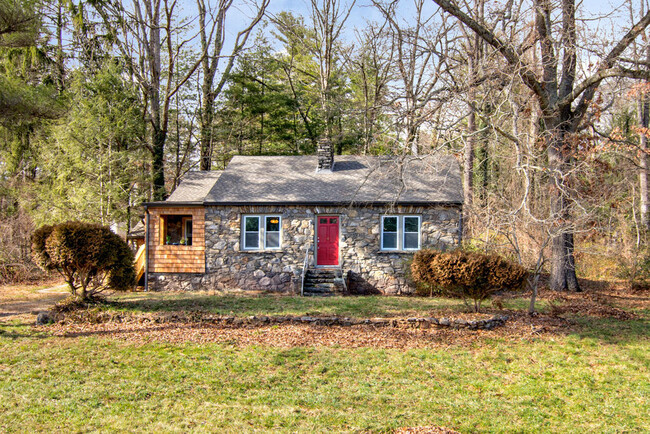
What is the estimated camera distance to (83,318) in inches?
370

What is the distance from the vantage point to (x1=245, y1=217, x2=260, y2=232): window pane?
47.4 feet

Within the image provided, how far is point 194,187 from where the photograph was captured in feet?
53.3

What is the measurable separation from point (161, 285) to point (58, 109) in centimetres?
639

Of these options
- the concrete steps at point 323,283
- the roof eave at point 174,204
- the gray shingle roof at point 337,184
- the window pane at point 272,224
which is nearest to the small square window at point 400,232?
the gray shingle roof at point 337,184

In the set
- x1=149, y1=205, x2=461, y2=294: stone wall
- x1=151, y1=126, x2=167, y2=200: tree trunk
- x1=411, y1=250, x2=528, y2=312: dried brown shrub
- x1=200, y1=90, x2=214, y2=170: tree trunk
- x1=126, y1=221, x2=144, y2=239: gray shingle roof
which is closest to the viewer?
x1=411, y1=250, x2=528, y2=312: dried brown shrub

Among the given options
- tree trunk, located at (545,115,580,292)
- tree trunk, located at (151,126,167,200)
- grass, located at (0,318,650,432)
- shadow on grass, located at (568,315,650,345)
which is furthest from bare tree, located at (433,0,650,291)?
tree trunk, located at (151,126,167,200)

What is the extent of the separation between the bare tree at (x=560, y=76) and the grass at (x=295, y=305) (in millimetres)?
2108

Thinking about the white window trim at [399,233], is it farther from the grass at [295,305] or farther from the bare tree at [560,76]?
the bare tree at [560,76]

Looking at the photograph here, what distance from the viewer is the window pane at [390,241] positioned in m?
14.1

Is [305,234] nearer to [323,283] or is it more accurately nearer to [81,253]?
[323,283]

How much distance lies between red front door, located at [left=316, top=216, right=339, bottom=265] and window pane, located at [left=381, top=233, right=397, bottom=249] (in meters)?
1.52

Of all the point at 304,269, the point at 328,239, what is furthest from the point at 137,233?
the point at 328,239

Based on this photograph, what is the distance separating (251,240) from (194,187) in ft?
11.3

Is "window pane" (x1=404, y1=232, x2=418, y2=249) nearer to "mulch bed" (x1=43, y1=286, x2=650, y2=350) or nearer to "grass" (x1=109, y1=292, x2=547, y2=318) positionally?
"grass" (x1=109, y1=292, x2=547, y2=318)
